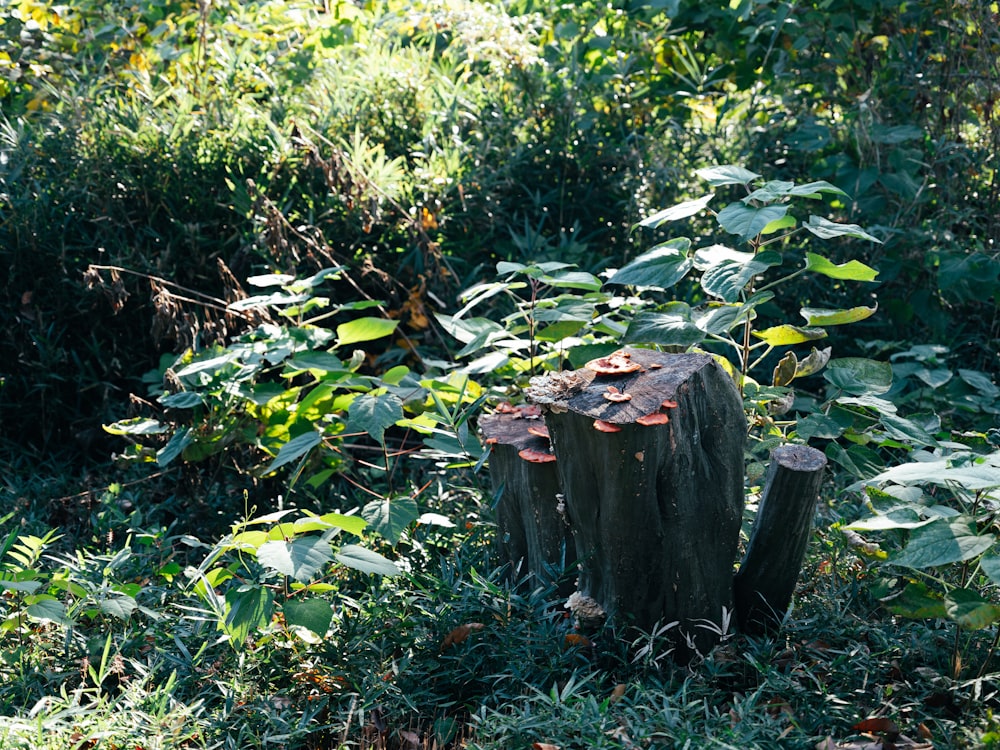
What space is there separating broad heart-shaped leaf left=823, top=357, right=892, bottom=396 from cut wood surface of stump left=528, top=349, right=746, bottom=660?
0.44 m

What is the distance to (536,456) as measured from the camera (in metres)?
2.74

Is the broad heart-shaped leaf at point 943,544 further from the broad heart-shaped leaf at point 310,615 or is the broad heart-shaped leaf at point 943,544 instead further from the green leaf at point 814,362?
the broad heart-shaped leaf at point 310,615

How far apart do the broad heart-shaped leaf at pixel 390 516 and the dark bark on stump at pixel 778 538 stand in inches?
39.0

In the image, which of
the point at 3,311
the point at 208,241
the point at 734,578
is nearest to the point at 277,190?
the point at 208,241

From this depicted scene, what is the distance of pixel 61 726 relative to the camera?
243cm

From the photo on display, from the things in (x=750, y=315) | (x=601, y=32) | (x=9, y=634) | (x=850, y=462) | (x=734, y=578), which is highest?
(x=601, y=32)

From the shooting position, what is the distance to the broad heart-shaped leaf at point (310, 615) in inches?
99.1

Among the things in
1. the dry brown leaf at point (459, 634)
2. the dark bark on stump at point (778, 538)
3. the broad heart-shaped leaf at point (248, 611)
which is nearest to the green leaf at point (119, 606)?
the broad heart-shaped leaf at point (248, 611)

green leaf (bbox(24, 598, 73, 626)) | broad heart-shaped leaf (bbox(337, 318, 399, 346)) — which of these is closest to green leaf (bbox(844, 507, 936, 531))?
broad heart-shaped leaf (bbox(337, 318, 399, 346))

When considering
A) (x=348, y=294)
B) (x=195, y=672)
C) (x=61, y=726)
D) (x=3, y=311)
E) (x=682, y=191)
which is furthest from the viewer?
(x=682, y=191)

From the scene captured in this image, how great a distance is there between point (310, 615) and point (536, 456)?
753 millimetres

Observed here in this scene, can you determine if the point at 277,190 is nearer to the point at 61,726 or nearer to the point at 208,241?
the point at 208,241

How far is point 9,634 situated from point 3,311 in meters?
1.94

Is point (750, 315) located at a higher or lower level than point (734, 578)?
higher
